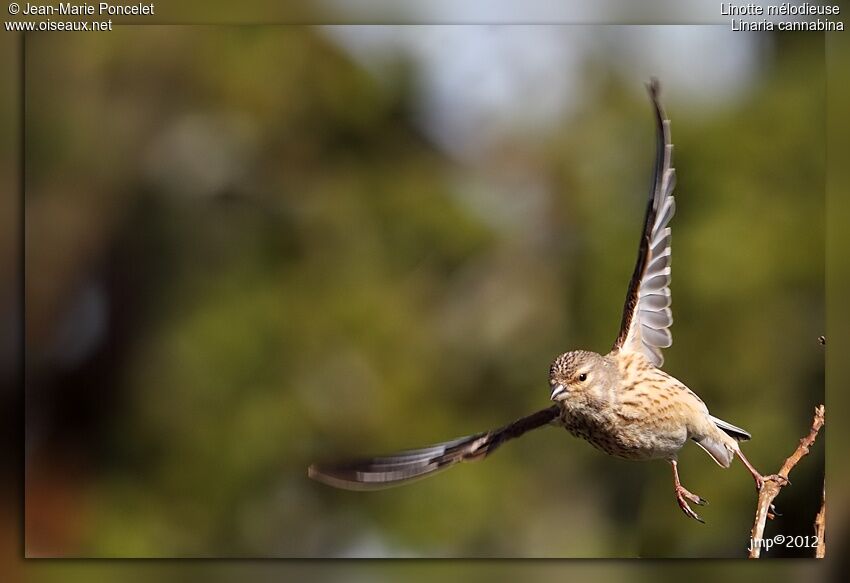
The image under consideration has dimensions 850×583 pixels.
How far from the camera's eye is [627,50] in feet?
10.9

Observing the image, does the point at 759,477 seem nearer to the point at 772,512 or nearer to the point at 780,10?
the point at 772,512

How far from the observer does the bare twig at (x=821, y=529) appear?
320 centimetres

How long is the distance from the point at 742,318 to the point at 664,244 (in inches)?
28.6

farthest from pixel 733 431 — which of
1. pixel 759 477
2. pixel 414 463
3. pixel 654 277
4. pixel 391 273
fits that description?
pixel 391 273

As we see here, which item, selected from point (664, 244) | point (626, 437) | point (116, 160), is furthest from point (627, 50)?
point (116, 160)

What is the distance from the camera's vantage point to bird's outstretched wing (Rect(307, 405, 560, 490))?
9.14 ft

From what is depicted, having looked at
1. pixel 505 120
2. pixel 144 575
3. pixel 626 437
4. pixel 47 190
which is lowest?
pixel 144 575

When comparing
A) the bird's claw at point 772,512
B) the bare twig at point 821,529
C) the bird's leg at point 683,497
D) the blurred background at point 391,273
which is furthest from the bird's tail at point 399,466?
Result: the bare twig at point 821,529

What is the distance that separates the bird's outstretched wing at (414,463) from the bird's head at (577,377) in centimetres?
15

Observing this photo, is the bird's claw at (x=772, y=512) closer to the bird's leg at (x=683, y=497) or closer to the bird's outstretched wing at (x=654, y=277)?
the bird's leg at (x=683, y=497)

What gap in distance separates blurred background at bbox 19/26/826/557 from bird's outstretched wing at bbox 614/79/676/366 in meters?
0.49

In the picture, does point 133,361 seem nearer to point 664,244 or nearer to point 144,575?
point 144,575

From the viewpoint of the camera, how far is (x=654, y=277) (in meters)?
2.98

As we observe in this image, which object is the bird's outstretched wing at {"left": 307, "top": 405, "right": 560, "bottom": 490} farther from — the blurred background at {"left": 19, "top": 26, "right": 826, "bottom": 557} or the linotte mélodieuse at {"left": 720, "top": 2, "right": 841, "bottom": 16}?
the linotte mélodieuse at {"left": 720, "top": 2, "right": 841, "bottom": 16}
